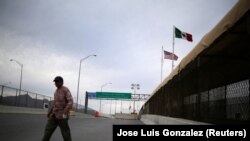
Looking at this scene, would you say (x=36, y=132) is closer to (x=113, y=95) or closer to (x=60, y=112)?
(x=60, y=112)

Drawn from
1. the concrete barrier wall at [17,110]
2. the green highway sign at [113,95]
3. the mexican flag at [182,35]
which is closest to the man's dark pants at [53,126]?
the concrete barrier wall at [17,110]

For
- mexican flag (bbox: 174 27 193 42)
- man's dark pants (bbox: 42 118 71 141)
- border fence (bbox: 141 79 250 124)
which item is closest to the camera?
border fence (bbox: 141 79 250 124)

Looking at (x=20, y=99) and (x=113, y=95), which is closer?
(x=20, y=99)

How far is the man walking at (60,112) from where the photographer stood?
28.3 ft

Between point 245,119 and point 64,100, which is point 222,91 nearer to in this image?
point 245,119

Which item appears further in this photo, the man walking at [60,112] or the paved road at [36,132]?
the paved road at [36,132]

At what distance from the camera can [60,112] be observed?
8781mm

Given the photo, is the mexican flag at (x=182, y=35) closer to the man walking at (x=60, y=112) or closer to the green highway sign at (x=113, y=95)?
the man walking at (x=60, y=112)

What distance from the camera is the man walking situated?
28.3 ft

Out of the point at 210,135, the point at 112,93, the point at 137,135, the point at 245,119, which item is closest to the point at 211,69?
the point at 245,119

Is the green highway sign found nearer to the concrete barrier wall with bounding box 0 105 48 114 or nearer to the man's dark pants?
the concrete barrier wall with bounding box 0 105 48 114

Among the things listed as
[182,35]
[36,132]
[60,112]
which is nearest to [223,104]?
[60,112]

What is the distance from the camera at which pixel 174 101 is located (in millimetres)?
15188

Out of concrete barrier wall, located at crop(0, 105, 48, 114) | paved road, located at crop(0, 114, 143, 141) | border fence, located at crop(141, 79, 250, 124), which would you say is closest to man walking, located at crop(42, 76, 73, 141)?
paved road, located at crop(0, 114, 143, 141)
